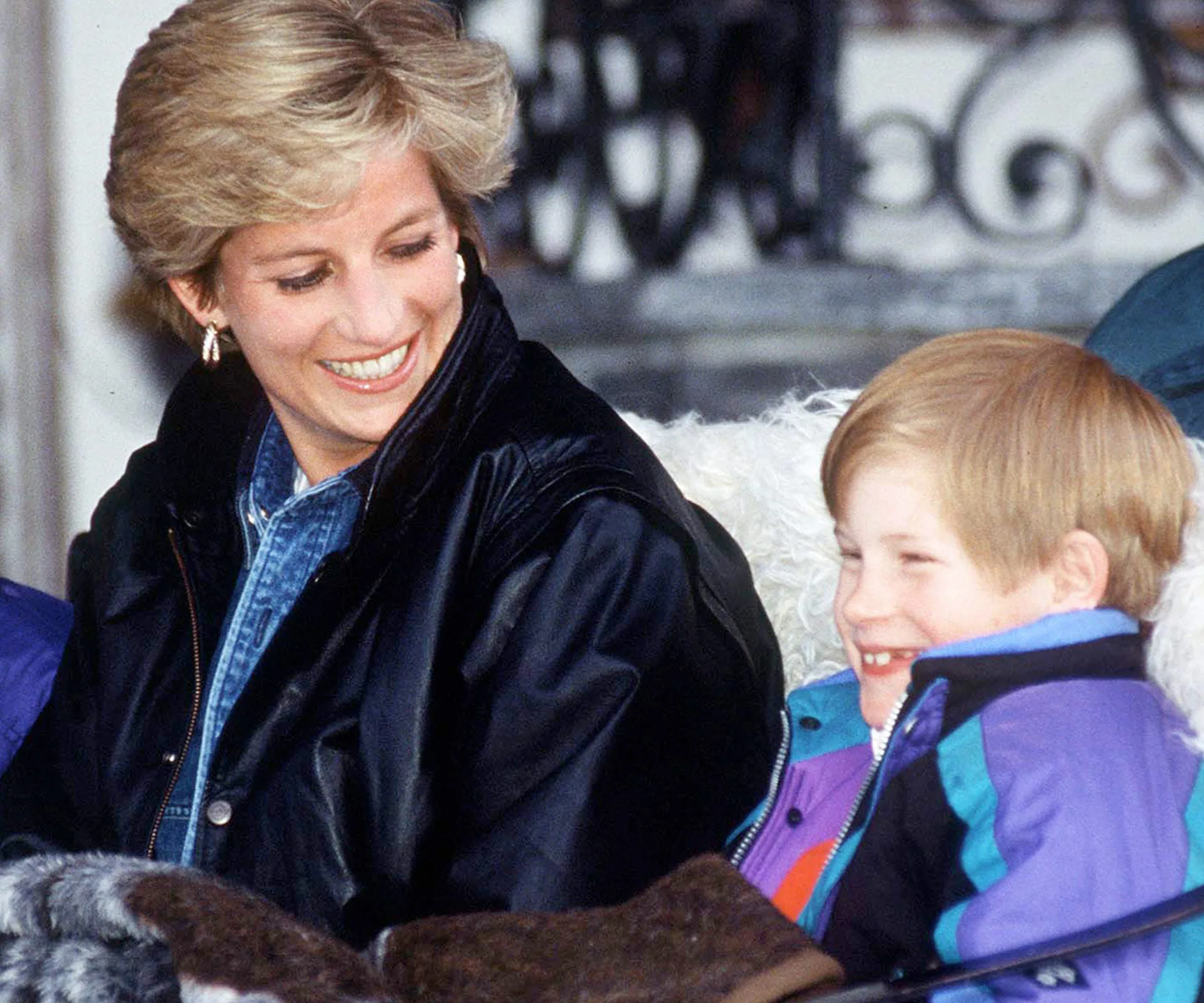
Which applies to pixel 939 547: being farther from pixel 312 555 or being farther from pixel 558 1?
pixel 558 1

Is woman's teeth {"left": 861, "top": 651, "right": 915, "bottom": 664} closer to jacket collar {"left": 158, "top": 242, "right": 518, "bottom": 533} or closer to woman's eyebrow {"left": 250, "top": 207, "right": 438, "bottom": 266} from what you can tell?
jacket collar {"left": 158, "top": 242, "right": 518, "bottom": 533}

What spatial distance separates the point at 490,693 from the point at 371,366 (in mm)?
406

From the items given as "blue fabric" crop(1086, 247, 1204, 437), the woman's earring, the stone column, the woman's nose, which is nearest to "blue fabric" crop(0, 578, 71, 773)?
the woman's earring

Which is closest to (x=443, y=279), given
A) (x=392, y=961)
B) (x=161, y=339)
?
(x=392, y=961)

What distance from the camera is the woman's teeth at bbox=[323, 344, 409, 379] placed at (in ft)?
6.16

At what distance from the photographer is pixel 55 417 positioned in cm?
374

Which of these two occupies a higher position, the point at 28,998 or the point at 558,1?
the point at 558,1

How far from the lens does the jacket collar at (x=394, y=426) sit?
5.74 feet

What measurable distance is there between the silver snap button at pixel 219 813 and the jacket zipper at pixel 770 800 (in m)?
0.47

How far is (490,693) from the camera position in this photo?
1661 millimetres

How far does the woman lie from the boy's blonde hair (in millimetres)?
279

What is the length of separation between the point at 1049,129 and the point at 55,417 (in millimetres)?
2173

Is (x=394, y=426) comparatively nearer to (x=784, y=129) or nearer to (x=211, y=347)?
(x=211, y=347)

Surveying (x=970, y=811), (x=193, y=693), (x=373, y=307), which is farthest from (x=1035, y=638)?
(x=193, y=693)
